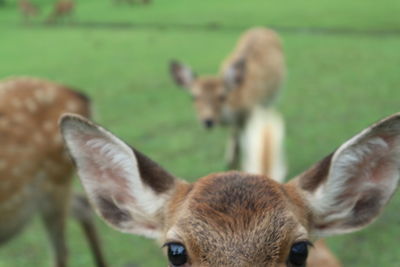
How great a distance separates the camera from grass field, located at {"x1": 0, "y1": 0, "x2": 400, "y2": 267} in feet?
14.2

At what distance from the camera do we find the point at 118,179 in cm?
216

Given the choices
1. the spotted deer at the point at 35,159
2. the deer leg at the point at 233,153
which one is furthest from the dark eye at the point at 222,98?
the spotted deer at the point at 35,159

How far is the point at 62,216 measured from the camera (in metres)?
3.64

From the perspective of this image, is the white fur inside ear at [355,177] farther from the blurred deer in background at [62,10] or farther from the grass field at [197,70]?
the blurred deer in background at [62,10]

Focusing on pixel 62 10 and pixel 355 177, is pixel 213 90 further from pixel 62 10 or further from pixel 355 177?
pixel 62 10

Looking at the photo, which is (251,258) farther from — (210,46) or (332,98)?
(210,46)

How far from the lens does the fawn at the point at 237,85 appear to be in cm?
591

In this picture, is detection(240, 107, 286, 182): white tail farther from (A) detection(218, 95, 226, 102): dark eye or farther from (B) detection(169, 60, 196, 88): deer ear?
(B) detection(169, 60, 196, 88): deer ear

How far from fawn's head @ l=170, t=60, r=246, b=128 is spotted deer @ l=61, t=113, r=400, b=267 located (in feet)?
11.9

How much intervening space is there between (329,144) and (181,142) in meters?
1.57

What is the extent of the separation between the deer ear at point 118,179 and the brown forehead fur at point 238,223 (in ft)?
0.73

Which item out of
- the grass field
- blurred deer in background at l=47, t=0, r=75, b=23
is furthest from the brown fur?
blurred deer in background at l=47, t=0, r=75, b=23

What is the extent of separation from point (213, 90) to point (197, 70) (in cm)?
283

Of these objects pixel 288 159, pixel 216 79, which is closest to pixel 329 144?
pixel 288 159
